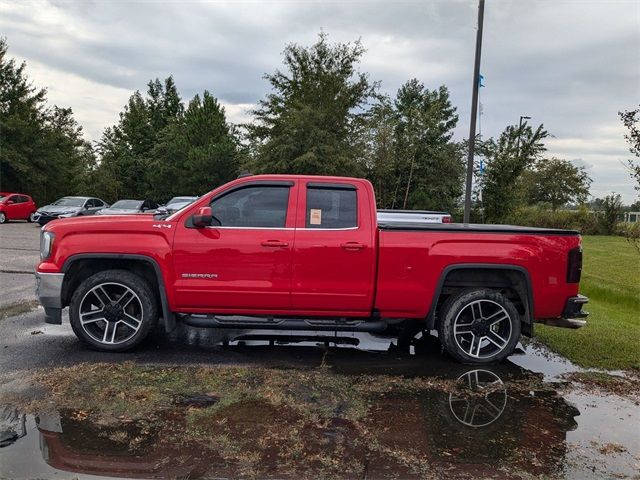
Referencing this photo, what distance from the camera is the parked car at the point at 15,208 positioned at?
2550 cm

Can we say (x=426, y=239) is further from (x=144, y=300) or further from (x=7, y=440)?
(x=7, y=440)

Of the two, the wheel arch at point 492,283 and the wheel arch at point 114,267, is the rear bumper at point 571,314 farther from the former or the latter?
the wheel arch at point 114,267

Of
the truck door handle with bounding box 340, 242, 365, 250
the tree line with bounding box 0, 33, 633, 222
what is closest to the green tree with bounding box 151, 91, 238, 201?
the tree line with bounding box 0, 33, 633, 222

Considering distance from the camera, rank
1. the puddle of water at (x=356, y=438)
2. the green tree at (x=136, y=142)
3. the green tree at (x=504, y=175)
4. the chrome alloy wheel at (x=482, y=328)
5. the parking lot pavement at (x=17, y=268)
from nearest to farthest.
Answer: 1. the puddle of water at (x=356, y=438)
2. the chrome alloy wheel at (x=482, y=328)
3. the parking lot pavement at (x=17, y=268)
4. the green tree at (x=504, y=175)
5. the green tree at (x=136, y=142)

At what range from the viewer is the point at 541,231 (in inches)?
211

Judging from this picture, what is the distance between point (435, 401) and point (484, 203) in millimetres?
15720

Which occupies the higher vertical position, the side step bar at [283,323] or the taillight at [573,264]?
the taillight at [573,264]

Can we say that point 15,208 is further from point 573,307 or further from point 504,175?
point 573,307

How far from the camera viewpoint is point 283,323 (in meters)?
5.39

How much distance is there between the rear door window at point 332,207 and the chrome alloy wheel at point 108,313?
6.90 ft

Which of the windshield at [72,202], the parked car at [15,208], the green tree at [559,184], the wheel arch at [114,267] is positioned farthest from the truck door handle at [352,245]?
the green tree at [559,184]

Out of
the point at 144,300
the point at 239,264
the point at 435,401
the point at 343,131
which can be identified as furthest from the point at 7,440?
the point at 343,131

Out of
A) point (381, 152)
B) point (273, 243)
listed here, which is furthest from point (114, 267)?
point (381, 152)

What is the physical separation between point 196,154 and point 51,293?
30448 mm
